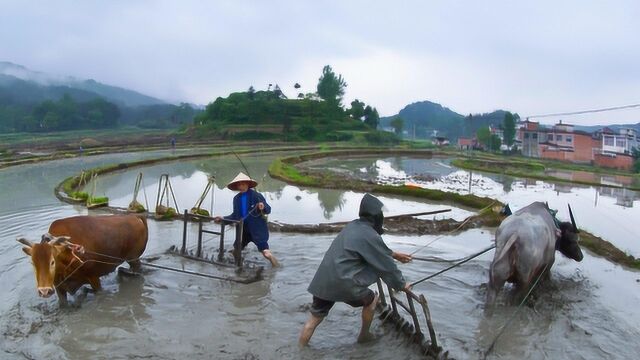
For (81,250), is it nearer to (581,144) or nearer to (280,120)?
(280,120)

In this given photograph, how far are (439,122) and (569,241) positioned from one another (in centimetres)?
15689

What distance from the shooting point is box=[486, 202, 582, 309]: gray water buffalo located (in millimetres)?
6754

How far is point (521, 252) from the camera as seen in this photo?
22.2 ft

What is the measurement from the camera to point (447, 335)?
6.40 metres

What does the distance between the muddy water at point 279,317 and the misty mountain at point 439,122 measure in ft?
269

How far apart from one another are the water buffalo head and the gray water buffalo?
1.26 meters

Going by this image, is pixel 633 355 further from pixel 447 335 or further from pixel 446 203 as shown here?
pixel 446 203

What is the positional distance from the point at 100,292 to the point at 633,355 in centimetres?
713

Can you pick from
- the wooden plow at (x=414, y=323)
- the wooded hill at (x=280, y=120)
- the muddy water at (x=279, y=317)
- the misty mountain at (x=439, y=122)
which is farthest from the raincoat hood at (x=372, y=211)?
the misty mountain at (x=439, y=122)

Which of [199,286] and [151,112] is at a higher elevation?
[151,112]

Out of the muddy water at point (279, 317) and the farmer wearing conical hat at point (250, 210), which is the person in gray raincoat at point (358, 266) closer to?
the muddy water at point (279, 317)

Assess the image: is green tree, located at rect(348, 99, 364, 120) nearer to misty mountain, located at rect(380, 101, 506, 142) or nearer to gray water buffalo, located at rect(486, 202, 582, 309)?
misty mountain, located at rect(380, 101, 506, 142)

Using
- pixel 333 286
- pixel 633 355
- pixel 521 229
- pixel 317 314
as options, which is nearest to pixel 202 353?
pixel 317 314

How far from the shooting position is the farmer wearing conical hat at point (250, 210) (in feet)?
27.5
